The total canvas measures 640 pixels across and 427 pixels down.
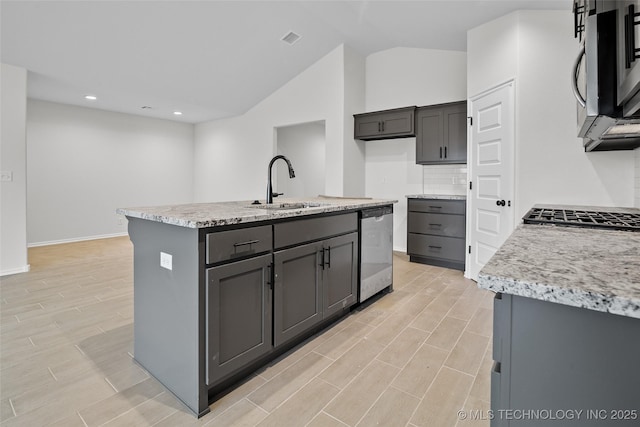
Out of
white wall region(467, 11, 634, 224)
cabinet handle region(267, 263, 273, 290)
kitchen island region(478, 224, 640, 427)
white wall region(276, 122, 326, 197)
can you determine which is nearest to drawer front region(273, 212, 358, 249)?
cabinet handle region(267, 263, 273, 290)

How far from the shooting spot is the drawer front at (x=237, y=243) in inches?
61.9

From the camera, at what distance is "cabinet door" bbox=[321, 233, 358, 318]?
94.2 inches

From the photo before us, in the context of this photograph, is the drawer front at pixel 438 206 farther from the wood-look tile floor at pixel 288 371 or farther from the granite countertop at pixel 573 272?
the granite countertop at pixel 573 272

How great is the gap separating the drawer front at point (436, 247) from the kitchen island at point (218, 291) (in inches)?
102

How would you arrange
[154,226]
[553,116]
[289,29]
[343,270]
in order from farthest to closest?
[289,29] → [553,116] → [343,270] → [154,226]

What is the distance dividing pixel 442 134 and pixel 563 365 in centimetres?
420

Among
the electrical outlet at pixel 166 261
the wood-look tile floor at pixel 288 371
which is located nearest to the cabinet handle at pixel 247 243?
the electrical outlet at pixel 166 261

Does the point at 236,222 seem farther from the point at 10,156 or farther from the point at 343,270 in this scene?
the point at 10,156

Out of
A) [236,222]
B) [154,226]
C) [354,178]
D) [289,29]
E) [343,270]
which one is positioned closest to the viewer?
[236,222]

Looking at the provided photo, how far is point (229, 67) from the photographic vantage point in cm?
509

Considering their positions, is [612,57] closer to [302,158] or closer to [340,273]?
[340,273]

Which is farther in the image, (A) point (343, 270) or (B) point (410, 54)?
(B) point (410, 54)

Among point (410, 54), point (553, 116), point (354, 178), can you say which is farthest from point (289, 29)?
point (553, 116)

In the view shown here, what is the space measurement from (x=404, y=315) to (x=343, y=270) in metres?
0.72
